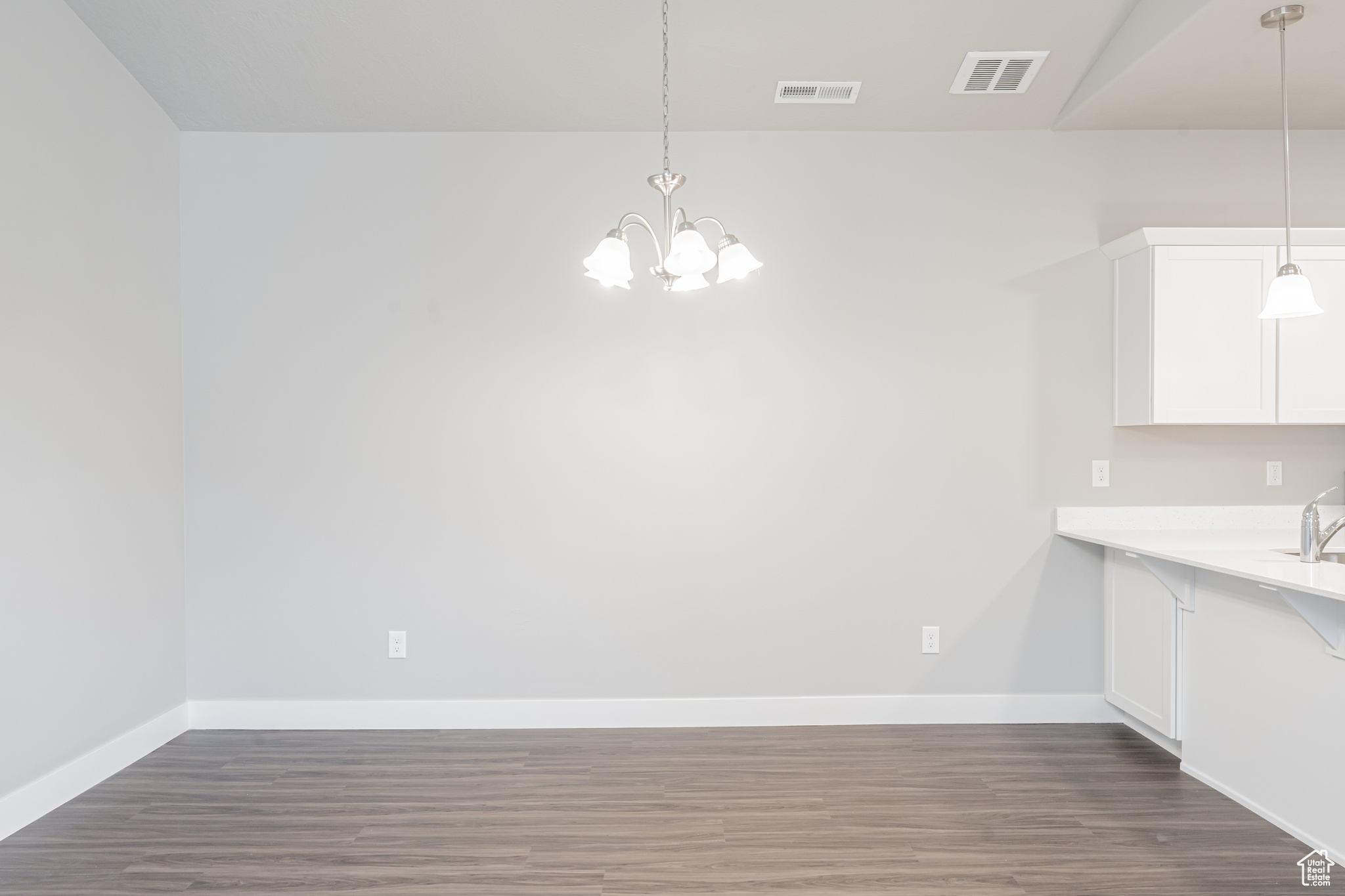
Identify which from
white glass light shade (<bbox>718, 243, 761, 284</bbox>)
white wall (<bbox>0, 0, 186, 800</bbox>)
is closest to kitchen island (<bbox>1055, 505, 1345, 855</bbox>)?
white glass light shade (<bbox>718, 243, 761, 284</bbox>)

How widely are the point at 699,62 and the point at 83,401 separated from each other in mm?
2770

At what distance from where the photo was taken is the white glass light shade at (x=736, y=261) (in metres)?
1.87

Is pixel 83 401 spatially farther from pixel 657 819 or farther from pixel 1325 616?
pixel 1325 616

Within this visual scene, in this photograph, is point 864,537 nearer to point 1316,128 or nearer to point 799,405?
point 799,405

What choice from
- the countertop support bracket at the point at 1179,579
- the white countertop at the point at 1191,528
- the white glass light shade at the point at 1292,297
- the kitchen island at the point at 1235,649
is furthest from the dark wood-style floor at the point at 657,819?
the white glass light shade at the point at 1292,297

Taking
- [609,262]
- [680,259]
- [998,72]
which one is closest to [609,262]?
[609,262]

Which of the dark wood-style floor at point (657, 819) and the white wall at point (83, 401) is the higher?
the white wall at point (83, 401)

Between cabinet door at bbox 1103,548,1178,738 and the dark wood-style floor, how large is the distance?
20 centimetres

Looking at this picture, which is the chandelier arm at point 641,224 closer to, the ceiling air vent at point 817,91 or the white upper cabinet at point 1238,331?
the ceiling air vent at point 817,91

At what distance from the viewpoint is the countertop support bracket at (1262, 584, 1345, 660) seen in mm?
2082

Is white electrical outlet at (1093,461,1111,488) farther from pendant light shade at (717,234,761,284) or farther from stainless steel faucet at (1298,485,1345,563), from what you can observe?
pendant light shade at (717,234,761,284)

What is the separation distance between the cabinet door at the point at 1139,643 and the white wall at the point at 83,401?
4.20m

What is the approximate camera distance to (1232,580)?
2512 millimetres

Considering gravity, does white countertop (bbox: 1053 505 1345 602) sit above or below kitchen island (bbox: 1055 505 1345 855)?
above
